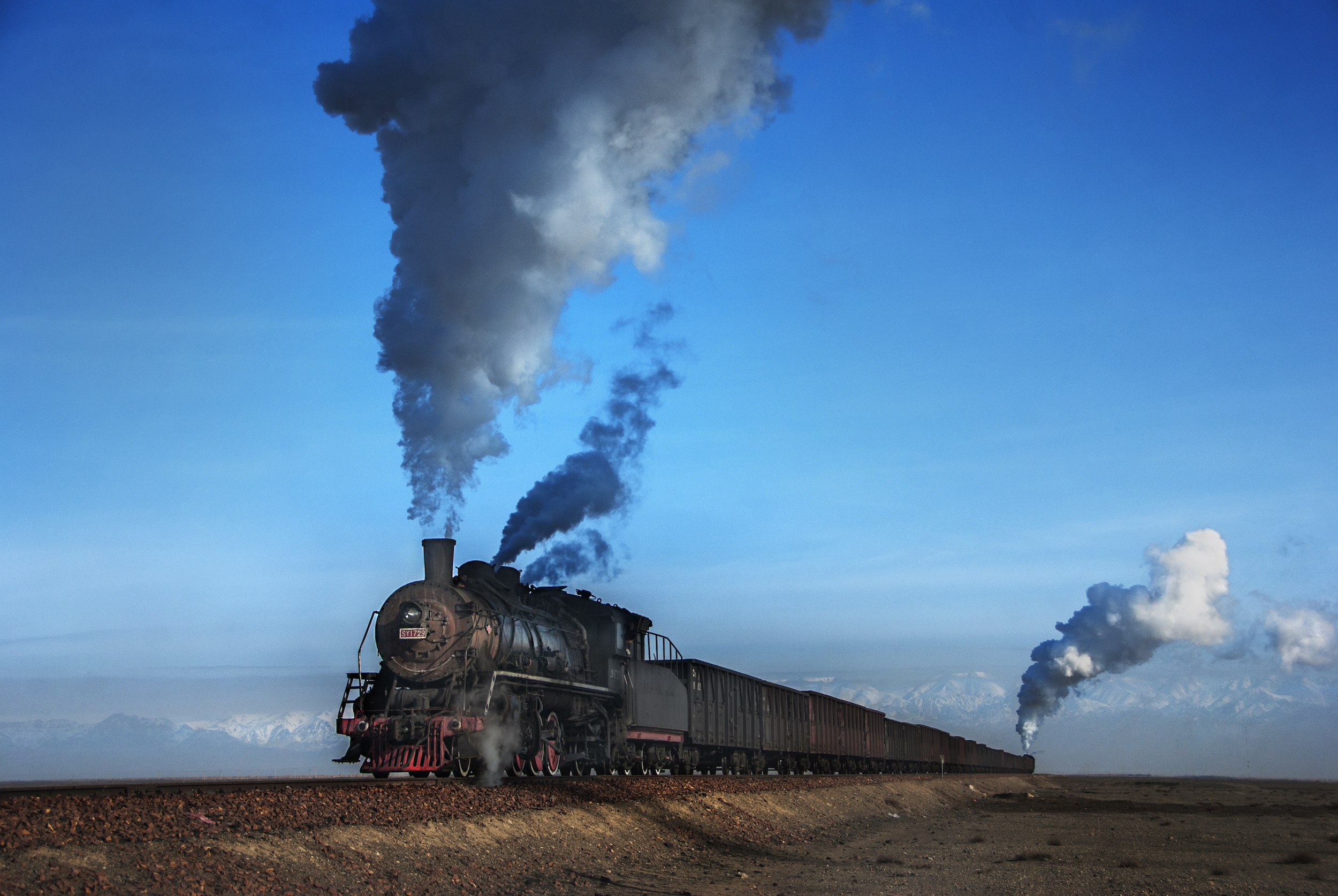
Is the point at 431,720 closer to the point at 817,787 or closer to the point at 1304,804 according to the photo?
the point at 817,787

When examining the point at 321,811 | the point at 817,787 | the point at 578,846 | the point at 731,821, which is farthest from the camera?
the point at 817,787

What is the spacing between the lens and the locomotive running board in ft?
64.2

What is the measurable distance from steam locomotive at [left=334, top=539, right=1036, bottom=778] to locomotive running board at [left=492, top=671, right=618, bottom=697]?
0.05m

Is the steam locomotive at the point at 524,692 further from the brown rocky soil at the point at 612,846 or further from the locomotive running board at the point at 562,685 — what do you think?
the brown rocky soil at the point at 612,846

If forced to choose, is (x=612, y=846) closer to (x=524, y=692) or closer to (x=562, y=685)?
(x=524, y=692)

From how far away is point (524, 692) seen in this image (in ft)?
66.4

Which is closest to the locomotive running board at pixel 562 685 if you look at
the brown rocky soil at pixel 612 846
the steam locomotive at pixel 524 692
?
the steam locomotive at pixel 524 692

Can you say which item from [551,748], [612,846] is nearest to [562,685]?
[551,748]

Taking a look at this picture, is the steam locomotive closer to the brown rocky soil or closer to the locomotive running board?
the locomotive running board

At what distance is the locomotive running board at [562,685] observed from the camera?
19.6 m

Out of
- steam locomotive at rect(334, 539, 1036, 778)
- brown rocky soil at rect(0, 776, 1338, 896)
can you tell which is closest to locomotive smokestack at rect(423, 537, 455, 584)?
steam locomotive at rect(334, 539, 1036, 778)

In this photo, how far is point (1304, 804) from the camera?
4294cm

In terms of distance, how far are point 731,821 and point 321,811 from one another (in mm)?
9954

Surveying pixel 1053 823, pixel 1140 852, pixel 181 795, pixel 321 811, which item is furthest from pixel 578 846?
pixel 1053 823
